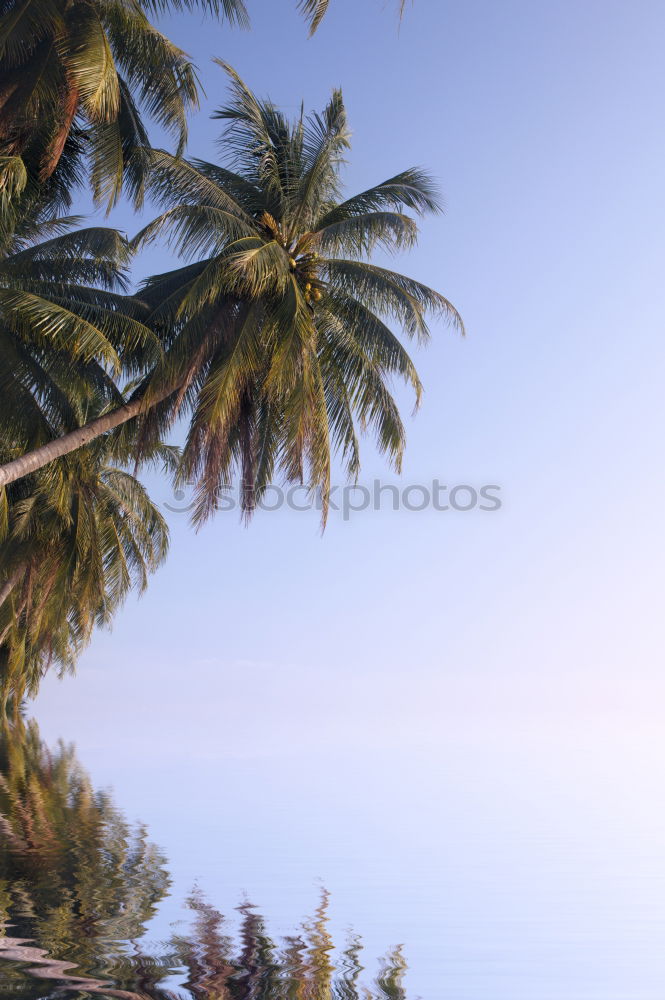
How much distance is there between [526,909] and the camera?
707 cm

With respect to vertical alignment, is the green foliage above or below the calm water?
above

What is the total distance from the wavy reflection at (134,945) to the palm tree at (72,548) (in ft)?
29.2

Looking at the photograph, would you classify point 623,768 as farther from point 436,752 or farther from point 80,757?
point 80,757

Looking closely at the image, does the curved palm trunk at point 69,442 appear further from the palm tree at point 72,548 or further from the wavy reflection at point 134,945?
the wavy reflection at point 134,945

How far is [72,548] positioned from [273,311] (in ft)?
23.7

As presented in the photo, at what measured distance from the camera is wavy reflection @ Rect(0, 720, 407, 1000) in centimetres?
455

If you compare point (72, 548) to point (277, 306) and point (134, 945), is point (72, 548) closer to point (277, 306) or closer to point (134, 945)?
point (277, 306)

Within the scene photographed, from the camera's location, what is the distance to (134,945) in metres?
5.31

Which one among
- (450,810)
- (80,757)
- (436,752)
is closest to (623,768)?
(436,752)

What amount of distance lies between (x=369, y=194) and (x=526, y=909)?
11904 mm

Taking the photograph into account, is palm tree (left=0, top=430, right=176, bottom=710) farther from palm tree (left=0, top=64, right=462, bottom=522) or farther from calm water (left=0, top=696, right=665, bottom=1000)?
calm water (left=0, top=696, right=665, bottom=1000)

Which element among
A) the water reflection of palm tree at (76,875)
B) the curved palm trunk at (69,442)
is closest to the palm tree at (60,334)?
the curved palm trunk at (69,442)

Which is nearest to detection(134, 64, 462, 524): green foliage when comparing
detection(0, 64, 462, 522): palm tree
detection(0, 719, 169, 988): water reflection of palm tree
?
detection(0, 64, 462, 522): palm tree

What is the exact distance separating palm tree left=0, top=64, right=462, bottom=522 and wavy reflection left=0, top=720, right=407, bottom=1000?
6.39m
